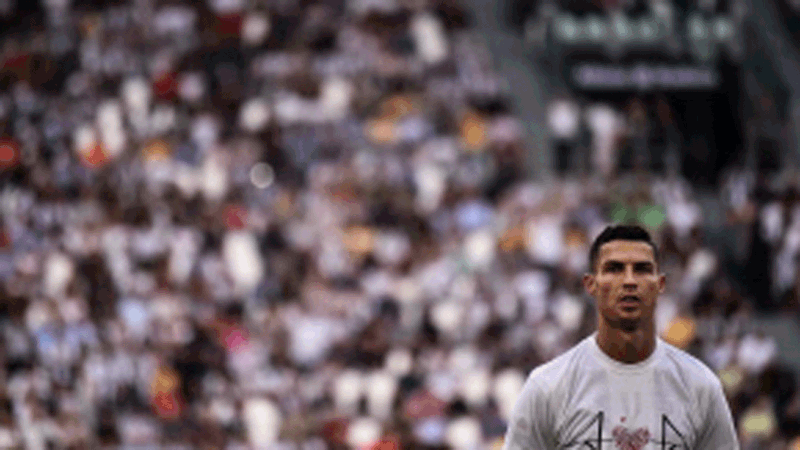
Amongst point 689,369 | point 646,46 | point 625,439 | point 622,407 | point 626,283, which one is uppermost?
point 646,46

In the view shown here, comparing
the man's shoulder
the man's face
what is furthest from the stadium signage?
the man's face

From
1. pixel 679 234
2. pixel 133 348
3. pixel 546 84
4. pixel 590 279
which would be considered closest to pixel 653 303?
pixel 590 279

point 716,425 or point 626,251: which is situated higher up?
point 626,251

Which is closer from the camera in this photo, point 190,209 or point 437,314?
point 437,314

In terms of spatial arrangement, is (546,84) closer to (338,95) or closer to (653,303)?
(338,95)

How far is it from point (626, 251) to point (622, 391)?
1.50 feet

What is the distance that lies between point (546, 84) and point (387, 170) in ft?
12.9

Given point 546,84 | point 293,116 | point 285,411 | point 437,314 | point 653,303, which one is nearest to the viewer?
point 653,303

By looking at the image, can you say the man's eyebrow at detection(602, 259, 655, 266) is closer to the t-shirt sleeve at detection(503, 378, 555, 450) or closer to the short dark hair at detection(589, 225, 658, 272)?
the short dark hair at detection(589, 225, 658, 272)

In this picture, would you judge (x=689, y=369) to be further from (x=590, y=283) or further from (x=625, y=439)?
(x=590, y=283)

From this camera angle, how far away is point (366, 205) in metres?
22.0

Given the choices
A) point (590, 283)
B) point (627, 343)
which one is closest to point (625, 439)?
point (627, 343)

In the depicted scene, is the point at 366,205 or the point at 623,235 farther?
the point at 366,205

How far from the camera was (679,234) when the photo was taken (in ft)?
69.7
